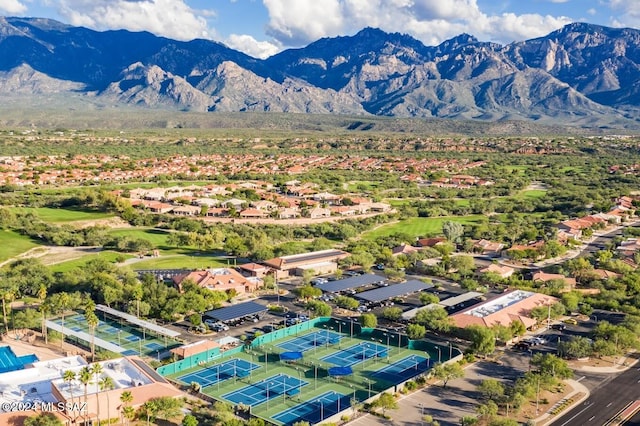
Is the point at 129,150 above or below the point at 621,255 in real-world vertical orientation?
above

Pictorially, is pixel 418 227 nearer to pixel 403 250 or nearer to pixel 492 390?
pixel 403 250

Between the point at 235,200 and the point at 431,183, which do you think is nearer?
the point at 235,200

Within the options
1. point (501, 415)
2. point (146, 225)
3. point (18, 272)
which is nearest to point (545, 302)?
point (501, 415)

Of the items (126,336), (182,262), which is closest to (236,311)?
(126,336)

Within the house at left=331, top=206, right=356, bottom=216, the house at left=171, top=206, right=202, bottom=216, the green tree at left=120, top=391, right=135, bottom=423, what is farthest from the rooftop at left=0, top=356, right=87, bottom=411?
the house at left=331, top=206, right=356, bottom=216

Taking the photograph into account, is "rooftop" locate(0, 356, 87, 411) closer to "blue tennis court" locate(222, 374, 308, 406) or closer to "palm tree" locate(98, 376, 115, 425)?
"palm tree" locate(98, 376, 115, 425)

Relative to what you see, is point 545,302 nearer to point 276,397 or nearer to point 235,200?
point 276,397
